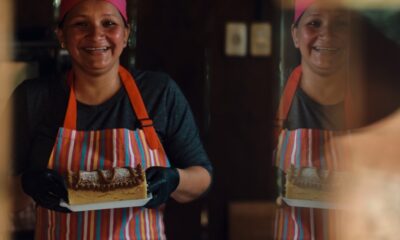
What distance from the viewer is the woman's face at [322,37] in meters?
1.49

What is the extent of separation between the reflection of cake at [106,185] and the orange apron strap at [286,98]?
0.36m

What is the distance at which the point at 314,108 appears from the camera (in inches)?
60.2

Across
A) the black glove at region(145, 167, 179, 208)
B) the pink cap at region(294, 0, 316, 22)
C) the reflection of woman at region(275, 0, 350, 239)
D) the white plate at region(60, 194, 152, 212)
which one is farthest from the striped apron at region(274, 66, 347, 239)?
the white plate at region(60, 194, 152, 212)

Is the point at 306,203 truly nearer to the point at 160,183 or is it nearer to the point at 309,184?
the point at 309,184

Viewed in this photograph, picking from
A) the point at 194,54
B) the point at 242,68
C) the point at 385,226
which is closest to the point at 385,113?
Result: the point at 385,226

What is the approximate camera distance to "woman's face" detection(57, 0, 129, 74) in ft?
4.64

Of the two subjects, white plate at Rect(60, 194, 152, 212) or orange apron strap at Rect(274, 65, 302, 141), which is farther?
orange apron strap at Rect(274, 65, 302, 141)

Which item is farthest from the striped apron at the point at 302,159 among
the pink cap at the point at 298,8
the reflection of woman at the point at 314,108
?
the pink cap at the point at 298,8

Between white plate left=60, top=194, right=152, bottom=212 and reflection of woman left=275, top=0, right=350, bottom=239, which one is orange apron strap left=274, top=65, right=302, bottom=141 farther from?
Answer: white plate left=60, top=194, right=152, bottom=212

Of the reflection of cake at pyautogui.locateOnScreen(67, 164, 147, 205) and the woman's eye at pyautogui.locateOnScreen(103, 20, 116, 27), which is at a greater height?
the woman's eye at pyautogui.locateOnScreen(103, 20, 116, 27)

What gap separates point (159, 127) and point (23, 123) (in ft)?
1.05

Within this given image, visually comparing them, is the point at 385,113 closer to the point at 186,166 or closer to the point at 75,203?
the point at 186,166

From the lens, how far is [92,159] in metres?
1.41

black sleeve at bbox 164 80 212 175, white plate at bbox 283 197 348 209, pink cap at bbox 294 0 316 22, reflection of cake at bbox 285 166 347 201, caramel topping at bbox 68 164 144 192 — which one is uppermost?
pink cap at bbox 294 0 316 22
